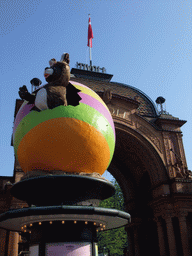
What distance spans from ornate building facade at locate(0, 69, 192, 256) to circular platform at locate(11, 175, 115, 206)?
7923mm

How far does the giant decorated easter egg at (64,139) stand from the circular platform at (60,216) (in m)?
1.14

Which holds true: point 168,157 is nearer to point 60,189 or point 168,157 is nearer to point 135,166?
point 135,166

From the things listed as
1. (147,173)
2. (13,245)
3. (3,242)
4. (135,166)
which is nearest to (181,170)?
(147,173)

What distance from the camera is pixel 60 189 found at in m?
7.07

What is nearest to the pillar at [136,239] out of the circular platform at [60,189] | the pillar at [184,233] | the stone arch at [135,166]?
the stone arch at [135,166]

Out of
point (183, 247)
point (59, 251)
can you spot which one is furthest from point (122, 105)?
point (59, 251)

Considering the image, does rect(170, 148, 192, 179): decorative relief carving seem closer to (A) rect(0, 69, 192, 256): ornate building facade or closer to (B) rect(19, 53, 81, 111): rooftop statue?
(A) rect(0, 69, 192, 256): ornate building facade

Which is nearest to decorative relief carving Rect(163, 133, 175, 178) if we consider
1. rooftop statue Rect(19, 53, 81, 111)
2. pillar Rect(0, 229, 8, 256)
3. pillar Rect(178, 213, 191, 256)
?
pillar Rect(178, 213, 191, 256)

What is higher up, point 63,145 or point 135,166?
point 135,166

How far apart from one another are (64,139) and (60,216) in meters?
2.02

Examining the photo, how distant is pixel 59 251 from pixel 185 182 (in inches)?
513

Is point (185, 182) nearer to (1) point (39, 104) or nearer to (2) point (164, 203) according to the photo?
(2) point (164, 203)

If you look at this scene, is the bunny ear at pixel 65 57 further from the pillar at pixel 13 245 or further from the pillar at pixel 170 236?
the pillar at pixel 170 236

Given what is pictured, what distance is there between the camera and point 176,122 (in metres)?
20.3
